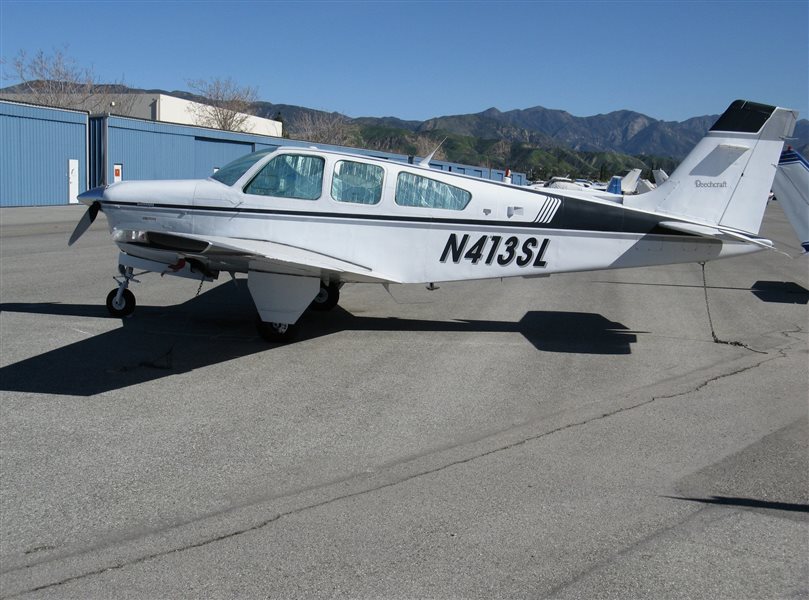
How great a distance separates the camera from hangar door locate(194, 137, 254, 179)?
37575 millimetres

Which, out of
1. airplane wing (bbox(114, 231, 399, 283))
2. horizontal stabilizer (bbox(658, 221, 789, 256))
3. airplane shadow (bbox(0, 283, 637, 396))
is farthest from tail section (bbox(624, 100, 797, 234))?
airplane wing (bbox(114, 231, 399, 283))

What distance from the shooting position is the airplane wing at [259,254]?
6.69m

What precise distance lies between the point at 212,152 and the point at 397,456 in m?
35.9

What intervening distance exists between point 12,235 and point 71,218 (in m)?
6.50

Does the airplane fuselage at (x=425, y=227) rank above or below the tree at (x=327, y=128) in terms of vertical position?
below

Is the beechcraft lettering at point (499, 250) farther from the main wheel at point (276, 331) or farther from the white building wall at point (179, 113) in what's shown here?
the white building wall at point (179, 113)

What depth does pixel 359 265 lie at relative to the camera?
8.90m

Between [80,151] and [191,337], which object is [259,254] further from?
[80,151]

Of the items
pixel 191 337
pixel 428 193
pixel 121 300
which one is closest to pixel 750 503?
pixel 428 193

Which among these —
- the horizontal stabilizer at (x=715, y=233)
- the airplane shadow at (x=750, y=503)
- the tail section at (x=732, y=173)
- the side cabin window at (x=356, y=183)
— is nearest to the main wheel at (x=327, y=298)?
the side cabin window at (x=356, y=183)

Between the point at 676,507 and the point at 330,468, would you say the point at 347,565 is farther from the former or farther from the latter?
the point at 676,507

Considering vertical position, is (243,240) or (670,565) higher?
(243,240)

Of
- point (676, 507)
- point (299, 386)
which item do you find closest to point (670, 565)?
point (676, 507)

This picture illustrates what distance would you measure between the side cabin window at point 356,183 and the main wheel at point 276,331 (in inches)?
67.5
